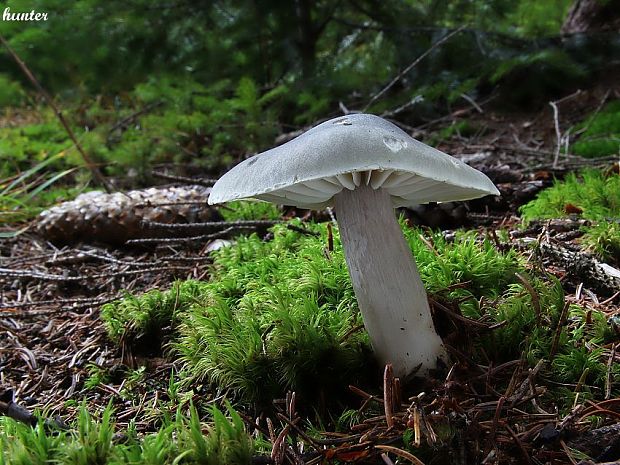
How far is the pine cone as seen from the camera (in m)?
3.39

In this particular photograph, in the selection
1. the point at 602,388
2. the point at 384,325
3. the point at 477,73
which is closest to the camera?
the point at 602,388

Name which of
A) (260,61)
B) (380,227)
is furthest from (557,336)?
(260,61)

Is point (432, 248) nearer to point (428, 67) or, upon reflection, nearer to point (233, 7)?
point (428, 67)

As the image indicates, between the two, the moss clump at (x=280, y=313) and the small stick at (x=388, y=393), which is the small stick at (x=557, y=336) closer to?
the moss clump at (x=280, y=313)

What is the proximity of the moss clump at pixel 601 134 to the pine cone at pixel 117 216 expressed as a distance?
3.01m

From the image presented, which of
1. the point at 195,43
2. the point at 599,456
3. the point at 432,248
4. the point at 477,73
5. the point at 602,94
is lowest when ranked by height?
the point at 599,456

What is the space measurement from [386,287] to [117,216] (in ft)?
7.97

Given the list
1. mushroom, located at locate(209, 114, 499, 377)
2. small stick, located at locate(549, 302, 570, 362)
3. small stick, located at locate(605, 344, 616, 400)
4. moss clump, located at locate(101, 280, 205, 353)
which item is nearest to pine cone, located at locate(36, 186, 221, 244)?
moss clump, located at locate(101, 280, 205, 353)

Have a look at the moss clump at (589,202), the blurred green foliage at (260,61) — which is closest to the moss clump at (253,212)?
the blurred green foliage at (260,61)

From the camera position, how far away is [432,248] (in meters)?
2.23

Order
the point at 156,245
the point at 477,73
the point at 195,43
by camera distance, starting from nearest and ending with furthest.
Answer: the point at 156,245 < the point at 477,73 < the point at 195,43

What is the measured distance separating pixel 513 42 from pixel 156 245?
4251mm

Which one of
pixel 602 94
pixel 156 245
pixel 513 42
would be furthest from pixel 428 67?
pixel 156 245

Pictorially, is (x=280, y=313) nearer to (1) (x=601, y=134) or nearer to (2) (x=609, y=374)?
(2) (x=609, y=374)
